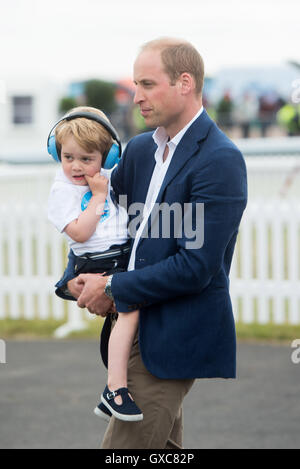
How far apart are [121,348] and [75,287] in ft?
0.99

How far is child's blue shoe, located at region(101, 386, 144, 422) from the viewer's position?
2.81 meters

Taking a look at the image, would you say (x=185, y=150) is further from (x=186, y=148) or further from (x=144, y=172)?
(x=144, y=172)

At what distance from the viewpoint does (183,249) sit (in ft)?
8.91

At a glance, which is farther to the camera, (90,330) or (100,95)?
(100,95)

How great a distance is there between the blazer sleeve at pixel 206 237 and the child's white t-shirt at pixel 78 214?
0.30 meters

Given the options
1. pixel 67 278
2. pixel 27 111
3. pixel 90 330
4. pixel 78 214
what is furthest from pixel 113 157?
pixel 27 111

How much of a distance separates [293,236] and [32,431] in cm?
343

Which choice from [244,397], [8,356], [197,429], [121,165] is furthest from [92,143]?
[8,356]

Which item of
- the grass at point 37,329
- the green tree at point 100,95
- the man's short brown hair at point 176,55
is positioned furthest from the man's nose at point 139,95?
the green tree at point 100,95

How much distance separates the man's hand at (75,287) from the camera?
9.85 feet

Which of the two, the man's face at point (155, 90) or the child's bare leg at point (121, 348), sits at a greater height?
the man's face at point (155, 90)

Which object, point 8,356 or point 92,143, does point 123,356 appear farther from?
point 8,356

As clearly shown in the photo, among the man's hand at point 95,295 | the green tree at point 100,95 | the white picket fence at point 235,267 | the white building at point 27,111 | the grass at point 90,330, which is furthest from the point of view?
the green tree at point 100,95

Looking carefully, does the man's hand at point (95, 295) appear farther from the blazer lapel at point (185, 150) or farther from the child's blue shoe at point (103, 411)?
the child's blue shoe at point (103, 411)
